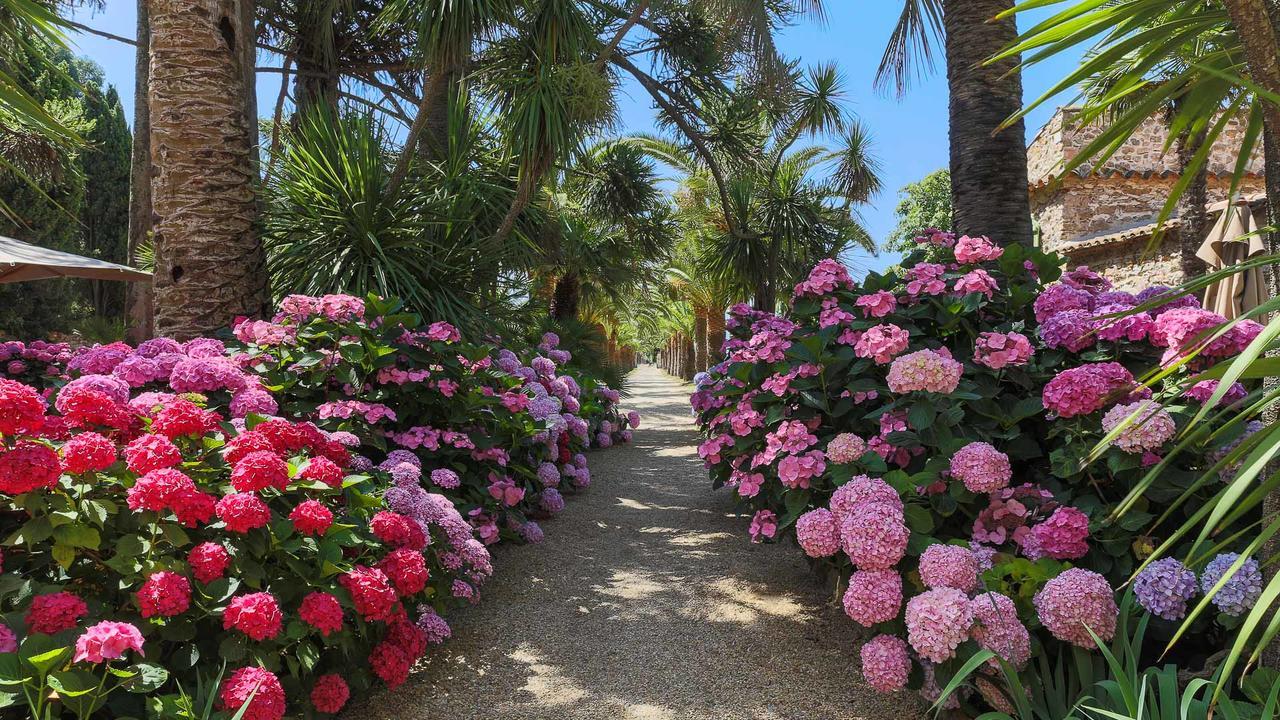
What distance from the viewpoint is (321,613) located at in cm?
185

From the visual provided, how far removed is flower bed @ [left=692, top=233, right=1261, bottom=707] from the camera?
6.43 feet

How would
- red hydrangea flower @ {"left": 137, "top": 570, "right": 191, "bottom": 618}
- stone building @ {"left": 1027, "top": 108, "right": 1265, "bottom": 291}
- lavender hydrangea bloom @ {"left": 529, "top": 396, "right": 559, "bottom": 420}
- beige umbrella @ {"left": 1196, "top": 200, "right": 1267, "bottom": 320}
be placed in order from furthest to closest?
stone building @ {"left": 1027, "top": 108, "right": 1265, "bottom": 291}
beige umbrella @ {"left": 1196, "top": 200, "right": 1267, "bottom": 320}
lavender hydrangea bloom @ {"left": 529, "top": 396, "right": 559, "bottom": 420}
red hydrangea flower @ {"left": 137, "top": 570, "right": 191, "bottom": 618}

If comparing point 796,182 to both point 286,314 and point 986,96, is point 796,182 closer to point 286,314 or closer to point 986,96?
point 986,96

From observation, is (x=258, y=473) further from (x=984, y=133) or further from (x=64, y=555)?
(x=984, y=133)

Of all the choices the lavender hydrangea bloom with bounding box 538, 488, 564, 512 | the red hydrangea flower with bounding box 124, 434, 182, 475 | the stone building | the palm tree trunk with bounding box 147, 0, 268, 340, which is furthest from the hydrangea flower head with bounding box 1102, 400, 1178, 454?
the stone building

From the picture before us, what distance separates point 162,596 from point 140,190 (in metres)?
8.45

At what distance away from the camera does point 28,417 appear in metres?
1.69

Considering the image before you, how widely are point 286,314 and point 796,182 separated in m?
8.61

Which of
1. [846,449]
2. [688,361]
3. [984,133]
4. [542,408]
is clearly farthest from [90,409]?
[688,361]

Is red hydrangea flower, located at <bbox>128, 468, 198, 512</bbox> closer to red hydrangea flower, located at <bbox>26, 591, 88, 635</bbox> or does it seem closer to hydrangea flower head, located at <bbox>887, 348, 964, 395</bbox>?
red hydrangea flower, located at <bbox>26, 591, 88, 635</bbox>

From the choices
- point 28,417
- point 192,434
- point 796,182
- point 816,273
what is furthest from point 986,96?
point 796,182

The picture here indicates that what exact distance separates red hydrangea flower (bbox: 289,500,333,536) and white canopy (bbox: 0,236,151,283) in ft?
17.3

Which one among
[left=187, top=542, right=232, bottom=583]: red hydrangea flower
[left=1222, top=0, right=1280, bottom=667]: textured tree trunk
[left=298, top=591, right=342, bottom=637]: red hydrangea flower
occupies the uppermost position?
[left=1222, top=0, right=1280, bottom=667]: textured tree trunk

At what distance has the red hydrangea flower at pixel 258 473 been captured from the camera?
1.87m
